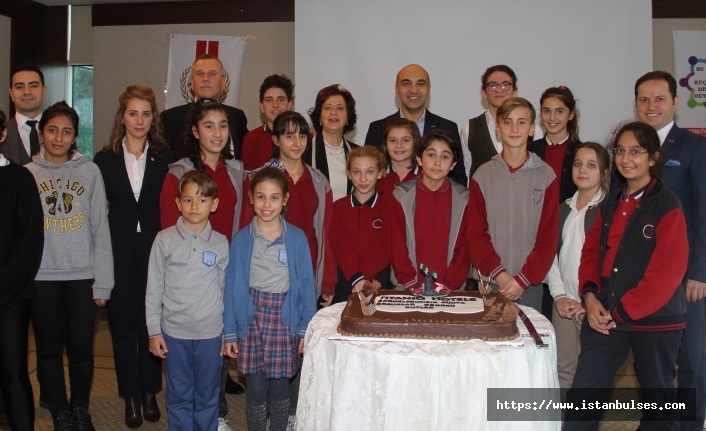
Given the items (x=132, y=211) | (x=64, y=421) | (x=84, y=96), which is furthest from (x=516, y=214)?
(x=84, y=96)

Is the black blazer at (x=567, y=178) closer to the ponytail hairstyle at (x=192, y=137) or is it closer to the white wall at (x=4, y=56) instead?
the ponytail hairstyle at (x=192, y=137)

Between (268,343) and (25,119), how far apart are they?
1.94 m

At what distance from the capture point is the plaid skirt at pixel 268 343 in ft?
8.37

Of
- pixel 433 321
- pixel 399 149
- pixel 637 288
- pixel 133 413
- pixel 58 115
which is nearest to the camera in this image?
pixel 433 321

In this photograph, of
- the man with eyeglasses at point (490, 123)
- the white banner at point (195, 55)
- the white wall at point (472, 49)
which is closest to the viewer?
the man with eyeglasses at point (490, 123)

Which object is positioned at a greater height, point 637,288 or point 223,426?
point 637,288

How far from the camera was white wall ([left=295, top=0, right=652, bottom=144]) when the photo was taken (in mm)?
5512

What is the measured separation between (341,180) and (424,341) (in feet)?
5.39

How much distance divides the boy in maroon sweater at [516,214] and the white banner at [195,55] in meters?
3.92

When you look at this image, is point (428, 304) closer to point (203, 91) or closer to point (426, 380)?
point (426, 380)

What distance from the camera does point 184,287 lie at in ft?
8.39

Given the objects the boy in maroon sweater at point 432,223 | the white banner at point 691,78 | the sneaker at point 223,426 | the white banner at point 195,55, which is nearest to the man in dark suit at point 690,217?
the boy in maroon sweater at point 432,223

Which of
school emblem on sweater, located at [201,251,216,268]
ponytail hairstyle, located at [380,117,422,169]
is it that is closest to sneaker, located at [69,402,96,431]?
school emblem on sweater, located at [201,251,216,268]

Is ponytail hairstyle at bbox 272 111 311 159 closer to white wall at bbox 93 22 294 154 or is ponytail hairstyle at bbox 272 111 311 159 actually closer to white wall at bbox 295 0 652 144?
white wall at bbox 295 0 652 144
